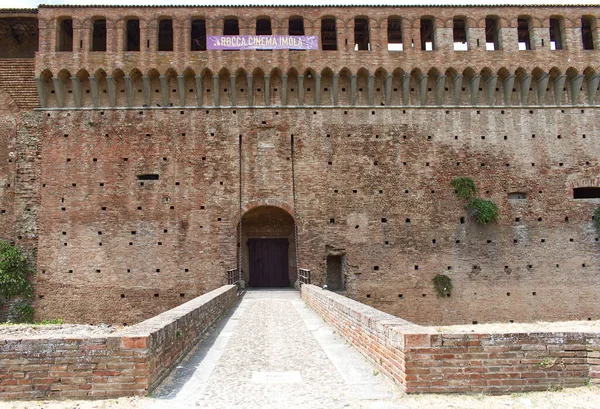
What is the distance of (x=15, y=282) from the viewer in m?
15.2

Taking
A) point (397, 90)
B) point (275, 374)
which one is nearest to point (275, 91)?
point (397, 90)

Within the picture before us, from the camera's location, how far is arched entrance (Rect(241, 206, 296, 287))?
57.1 ft

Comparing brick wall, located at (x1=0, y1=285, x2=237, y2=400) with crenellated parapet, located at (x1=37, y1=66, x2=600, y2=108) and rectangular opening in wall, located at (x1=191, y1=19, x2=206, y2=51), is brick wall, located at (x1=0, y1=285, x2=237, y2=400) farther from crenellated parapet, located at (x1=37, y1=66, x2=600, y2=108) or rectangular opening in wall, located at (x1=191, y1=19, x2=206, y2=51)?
rectangular opening in wall, located at (x1=191, y1=19, x2=206, y2=51)

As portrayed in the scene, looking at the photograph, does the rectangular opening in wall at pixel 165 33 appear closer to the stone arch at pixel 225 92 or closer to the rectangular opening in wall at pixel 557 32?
the stone arch at pixel 225 92

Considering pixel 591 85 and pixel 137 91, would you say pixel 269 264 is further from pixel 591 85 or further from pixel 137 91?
pixel 591 85

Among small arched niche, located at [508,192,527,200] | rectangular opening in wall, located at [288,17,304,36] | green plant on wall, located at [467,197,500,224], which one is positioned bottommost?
green plant on wall, located at [467,197,500,224]

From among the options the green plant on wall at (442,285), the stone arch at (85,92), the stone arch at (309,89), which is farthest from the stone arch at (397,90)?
the stone arch at (85,92)

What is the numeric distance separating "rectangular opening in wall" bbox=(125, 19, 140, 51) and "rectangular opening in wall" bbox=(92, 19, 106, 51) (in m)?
0.89

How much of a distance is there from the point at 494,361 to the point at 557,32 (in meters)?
17.4

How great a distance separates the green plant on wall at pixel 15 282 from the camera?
49.8 ft

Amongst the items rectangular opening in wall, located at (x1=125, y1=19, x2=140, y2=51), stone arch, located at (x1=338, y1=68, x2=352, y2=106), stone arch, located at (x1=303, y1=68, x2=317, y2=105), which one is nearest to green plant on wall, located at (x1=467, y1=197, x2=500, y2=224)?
stone arch, located at (x1=338, y1=68, x2=352, y2=106)

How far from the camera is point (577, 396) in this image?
4.66 m

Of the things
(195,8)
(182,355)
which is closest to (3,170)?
(195,8)

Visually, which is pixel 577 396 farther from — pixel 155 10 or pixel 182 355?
pixel 155 10
